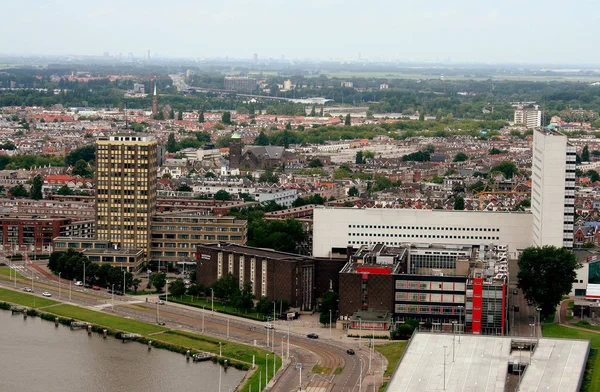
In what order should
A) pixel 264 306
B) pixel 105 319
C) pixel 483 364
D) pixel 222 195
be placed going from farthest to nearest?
pixel 222 195
pixel 264 306
pixel 105 319
pixel 483 364

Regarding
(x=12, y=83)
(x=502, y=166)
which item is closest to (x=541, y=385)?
(x=502, y=166)

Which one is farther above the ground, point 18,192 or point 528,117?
point 18,192

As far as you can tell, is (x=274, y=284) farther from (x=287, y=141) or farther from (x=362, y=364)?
(x=287, y=141)

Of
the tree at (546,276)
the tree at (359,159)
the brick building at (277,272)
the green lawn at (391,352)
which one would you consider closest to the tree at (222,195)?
the brick building at (277,272)

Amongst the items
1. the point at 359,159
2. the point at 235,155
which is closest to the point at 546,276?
the point at 235,155

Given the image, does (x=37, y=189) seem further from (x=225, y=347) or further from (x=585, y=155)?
(x=585, y=155)

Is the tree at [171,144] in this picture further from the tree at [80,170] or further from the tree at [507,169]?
the tree at [507,169]
